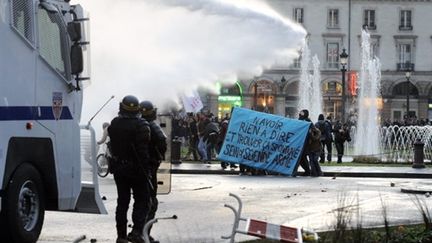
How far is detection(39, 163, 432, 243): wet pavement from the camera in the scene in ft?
32.3

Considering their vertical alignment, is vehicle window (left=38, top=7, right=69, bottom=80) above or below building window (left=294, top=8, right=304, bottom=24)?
below

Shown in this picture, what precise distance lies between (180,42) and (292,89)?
48074 mm

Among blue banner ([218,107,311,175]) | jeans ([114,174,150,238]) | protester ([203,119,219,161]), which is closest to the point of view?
jeans ([114,174,150,238])

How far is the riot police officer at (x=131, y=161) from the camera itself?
322 inches

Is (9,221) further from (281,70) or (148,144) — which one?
(281,70)

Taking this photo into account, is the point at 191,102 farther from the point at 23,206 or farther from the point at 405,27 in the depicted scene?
the point at 405,27

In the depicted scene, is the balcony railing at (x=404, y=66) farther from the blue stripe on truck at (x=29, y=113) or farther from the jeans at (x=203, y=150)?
the blue stripe on truck at (x=29, y=113)

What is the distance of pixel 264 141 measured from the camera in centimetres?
2088

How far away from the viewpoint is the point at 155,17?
90.6 feet

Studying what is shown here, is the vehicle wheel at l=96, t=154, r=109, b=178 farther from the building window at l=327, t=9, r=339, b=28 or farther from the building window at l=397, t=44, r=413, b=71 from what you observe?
the building window at l=397, t=44, r=413, b=71

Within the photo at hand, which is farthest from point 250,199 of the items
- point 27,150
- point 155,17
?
point 155,17

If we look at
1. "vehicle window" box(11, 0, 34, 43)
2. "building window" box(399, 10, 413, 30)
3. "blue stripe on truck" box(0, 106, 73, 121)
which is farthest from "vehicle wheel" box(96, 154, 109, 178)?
"building window" box(399, 10, 413, 30)

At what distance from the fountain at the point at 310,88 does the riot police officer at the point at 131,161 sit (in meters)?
43.0

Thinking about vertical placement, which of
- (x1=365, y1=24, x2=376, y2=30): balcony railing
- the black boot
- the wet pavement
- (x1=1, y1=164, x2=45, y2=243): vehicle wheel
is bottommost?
the wet pavement
